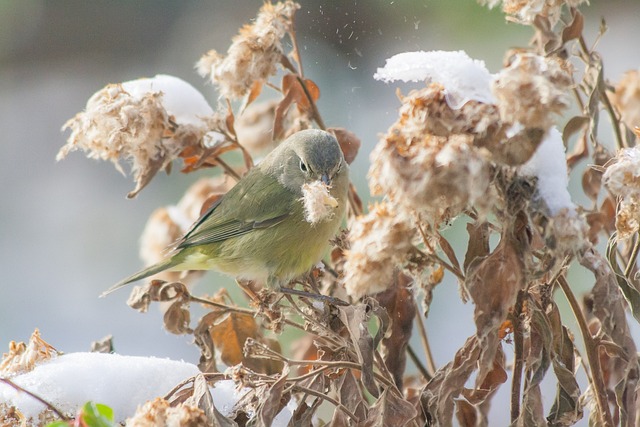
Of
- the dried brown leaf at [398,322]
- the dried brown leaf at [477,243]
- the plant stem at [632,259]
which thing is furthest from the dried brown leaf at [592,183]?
the dried brown leaf at [477,243]

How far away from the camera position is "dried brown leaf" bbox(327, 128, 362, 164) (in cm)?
189

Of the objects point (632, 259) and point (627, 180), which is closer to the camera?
point (627, 180)

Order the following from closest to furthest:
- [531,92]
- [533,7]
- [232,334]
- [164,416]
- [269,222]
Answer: [531,92] < [164,416] < [533,7] < [232,334] < [269,222]

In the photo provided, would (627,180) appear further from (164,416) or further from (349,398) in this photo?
(164,416)

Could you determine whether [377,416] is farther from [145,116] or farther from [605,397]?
[145,116]

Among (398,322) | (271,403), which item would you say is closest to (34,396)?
(271,403)

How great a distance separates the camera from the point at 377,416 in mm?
1260

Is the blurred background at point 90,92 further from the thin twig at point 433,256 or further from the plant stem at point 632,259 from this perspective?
the thin twig at point 433,256

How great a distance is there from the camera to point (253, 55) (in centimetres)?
170

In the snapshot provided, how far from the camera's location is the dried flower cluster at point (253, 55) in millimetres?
1700

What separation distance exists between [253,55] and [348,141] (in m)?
0.32

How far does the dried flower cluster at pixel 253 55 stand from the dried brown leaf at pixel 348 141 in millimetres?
226

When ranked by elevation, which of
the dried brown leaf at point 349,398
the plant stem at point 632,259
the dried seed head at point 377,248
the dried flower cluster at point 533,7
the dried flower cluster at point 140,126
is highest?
the dried flower cluster at point 533,7

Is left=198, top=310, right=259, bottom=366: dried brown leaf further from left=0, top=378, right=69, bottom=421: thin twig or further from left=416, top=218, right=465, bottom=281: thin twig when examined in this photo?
left=416, top=218, right=465, bottom=281: thin twig
